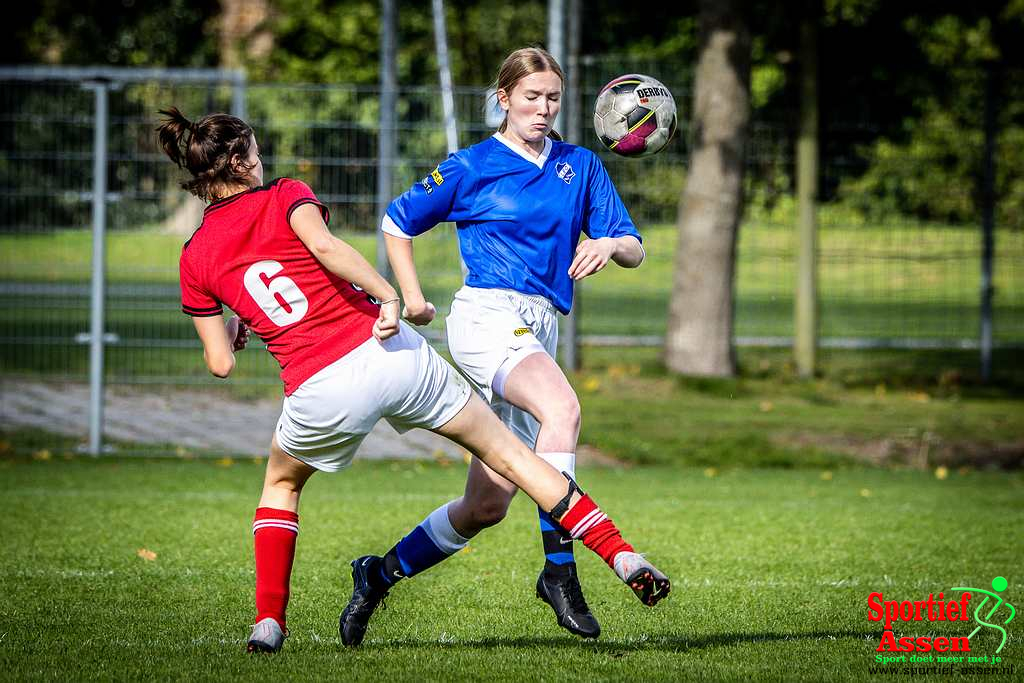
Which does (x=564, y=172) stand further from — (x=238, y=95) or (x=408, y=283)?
(x=238, y=95)

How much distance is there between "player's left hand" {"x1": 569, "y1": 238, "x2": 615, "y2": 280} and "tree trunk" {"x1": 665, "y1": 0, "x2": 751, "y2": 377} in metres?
9.45

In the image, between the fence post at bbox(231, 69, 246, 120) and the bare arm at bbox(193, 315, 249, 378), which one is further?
the fence post at bbox(231, 69, 246, 120)

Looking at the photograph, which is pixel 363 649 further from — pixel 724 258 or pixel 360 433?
pixel 724 258

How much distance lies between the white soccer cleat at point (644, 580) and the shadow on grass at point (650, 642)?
76 centimetres

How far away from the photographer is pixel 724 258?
14.4 meters

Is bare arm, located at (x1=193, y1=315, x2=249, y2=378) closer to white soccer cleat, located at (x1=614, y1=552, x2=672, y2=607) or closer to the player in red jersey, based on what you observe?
the player in red jersey

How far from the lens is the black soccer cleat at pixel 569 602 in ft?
15.9

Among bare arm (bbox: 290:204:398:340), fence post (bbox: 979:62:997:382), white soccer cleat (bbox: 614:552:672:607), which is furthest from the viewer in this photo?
fence post (bbox: 979:62:997:382)

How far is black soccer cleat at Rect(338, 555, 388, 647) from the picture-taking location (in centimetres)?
522

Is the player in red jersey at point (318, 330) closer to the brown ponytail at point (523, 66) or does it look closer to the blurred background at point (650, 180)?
the brown ponytail at point (523, 66)

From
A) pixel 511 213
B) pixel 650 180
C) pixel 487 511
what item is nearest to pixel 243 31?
pixel 650 180

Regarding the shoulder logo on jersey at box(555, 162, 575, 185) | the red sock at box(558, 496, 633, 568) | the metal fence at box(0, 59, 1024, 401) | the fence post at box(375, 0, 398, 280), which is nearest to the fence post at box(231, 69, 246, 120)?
the metal fence at box(0, 59, 1024, 401)

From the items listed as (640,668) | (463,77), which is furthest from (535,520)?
(463,77)

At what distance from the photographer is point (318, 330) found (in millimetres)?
4555
